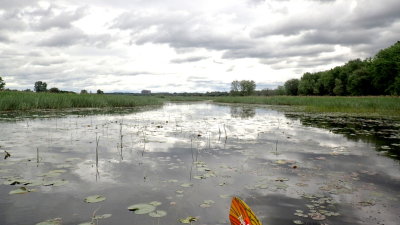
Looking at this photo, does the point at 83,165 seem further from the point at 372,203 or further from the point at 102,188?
the point at 372,203

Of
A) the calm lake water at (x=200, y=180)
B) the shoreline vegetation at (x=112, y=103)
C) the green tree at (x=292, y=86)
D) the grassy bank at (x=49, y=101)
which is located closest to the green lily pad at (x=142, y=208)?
the calm lake water at (x=200, y=180)

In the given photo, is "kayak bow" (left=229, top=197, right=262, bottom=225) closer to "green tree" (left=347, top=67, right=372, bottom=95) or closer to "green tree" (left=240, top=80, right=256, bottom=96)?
"green tree" (left=347, top=67, right=372, bottom=95)

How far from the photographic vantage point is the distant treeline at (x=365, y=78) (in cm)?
4106

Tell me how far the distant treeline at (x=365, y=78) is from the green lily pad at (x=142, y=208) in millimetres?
37610

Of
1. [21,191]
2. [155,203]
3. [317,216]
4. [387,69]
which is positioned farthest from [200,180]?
[387,69]

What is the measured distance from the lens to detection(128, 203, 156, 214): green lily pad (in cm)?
351

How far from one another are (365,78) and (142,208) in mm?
57800

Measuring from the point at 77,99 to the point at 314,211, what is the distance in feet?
80.1

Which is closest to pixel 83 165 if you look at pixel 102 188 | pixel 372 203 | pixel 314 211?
pixel 102 188

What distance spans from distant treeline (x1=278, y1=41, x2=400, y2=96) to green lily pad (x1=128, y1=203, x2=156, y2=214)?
3761 cm

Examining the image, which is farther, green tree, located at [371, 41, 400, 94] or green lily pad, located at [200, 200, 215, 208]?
green tree, located at [371, 41, 400, 94]

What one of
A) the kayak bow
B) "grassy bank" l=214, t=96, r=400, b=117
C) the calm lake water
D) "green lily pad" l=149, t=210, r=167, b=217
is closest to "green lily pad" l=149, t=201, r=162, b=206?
the calm lake water

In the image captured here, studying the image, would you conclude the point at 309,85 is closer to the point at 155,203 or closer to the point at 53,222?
the point at 155,203

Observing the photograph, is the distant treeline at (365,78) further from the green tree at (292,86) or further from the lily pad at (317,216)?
the lily pad at (317,216)
